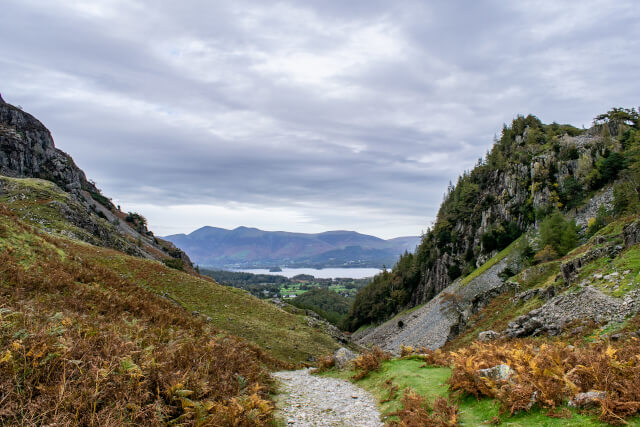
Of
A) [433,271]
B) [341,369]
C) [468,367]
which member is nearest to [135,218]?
[433,271]

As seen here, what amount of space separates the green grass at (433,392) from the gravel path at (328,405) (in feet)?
1.78

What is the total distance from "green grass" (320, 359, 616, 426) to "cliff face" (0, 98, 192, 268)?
41198mm

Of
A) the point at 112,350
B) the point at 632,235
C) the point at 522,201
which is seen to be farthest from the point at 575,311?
the point at 522,201

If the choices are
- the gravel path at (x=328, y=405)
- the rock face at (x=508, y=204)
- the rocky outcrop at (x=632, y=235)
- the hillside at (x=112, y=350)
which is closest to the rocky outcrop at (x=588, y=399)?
the gravel path at (x=328, y=405)

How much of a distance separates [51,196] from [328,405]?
57201 mm

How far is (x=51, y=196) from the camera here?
48.5 metres

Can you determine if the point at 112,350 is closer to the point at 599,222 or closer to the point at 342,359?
the point at 342,359

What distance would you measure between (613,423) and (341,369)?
13268mm

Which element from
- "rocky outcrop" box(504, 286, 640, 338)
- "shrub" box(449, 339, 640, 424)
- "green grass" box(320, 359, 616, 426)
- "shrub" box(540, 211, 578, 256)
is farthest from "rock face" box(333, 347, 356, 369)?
"shrub" box(540, 211, 578, 256)

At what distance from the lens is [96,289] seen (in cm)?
1619

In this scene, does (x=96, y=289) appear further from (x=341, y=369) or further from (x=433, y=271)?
(x=433, y=271)

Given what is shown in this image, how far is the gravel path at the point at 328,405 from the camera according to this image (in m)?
9.06

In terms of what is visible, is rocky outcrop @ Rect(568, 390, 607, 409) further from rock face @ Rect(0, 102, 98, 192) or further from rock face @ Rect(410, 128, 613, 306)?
rock face @ Rect(0, 102, 98, 192)

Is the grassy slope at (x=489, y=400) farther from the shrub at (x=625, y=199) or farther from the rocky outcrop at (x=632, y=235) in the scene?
the shrub at (x=625, y=199)
